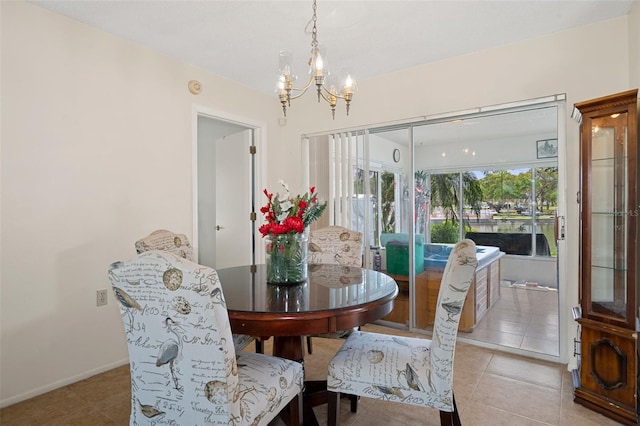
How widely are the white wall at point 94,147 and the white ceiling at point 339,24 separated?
0.15m

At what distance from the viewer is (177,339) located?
1.12 m

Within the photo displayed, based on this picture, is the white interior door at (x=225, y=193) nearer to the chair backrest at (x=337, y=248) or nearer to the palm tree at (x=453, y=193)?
the chair backrest at (x=337, y=248)

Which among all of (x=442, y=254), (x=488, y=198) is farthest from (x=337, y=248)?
(x=488, y=198)

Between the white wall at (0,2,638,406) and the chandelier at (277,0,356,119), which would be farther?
the white wall at (0,2,638,406)

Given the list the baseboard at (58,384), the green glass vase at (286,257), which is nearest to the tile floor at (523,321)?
the green glass vase at (286,257)

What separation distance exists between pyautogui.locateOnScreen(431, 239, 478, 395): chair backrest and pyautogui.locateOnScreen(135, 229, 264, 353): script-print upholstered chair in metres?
1.05

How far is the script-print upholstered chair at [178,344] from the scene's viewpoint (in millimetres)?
1065

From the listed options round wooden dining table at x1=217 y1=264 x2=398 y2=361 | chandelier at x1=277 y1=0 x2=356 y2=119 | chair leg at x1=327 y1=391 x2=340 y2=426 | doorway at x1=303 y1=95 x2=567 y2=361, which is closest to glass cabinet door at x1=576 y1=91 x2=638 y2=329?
doorway at x1=303 y1=95 x2=567 y2=361

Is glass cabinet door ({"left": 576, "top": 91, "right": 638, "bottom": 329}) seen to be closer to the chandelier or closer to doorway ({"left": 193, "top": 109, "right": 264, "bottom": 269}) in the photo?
the chandelier

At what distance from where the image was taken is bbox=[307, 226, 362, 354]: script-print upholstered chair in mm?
2732

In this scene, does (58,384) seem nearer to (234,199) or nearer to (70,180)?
(70,180)

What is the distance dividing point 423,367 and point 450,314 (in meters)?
0.28

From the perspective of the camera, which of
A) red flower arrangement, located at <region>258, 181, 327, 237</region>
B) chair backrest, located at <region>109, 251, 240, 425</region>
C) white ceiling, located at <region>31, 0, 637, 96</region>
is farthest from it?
white ceiling, located at <region>31, 0, 637, 96</region>

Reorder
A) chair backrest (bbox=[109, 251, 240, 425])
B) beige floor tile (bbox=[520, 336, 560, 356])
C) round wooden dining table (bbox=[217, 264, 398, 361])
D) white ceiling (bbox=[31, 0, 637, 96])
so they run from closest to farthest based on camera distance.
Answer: chair backrest (bbox=[109, 251, 240, 425]) < round wooden dining table (bbox=[217, 264, 398, 361]) < white ceiling (bbox=[31, 0, 637, 96]) < beige floor tile (bbox=[520, 336, 560, 356])
